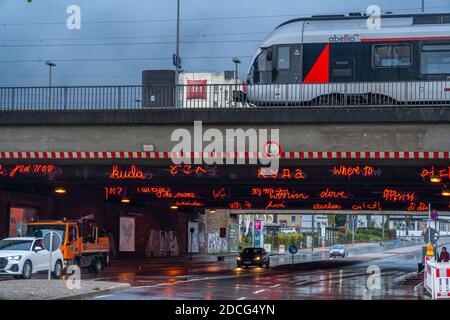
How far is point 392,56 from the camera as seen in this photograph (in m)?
30.8

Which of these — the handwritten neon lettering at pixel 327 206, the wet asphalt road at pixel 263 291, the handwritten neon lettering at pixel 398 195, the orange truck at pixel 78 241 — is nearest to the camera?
the wet asphalt road at pixel 263 291

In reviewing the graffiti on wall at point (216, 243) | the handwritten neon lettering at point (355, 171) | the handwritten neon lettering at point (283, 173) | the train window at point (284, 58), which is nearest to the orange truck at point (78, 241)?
the handwritten neon lettering at point (283, 173)

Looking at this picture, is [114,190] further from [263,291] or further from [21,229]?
[263,291]

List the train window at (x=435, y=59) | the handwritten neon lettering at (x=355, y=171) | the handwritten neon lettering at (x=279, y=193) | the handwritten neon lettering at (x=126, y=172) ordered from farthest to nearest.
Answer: the handwritten neon lettering at (x=279, y=193)
the handwritten neon lettering at (x=126, y=172)
the handwritten neon lettering at (x=355, y=171)
the train window at (x=435, y=59)

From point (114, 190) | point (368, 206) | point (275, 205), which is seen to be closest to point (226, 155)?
point (114, 190)

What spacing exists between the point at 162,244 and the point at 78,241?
29092mm

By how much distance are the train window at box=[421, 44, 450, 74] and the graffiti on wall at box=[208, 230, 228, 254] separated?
52.3 meters

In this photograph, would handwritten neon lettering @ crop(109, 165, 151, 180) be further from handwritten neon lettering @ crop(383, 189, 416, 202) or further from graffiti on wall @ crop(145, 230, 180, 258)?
graffiti on wall @ crop(145, 230, 180, 258)

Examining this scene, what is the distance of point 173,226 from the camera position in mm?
65938

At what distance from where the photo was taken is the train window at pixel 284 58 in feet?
104

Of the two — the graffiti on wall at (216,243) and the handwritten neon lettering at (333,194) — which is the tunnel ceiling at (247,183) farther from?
the graffiti on wall at (216,243)

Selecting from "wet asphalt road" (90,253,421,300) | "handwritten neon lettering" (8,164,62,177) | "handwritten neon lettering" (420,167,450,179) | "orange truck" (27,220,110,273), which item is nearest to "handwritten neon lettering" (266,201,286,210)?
"orange truck" (27,220,110,273)

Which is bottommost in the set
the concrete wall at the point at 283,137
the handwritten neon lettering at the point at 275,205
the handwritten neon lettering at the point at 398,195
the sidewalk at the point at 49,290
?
the sidewalk at the point at 49,290
